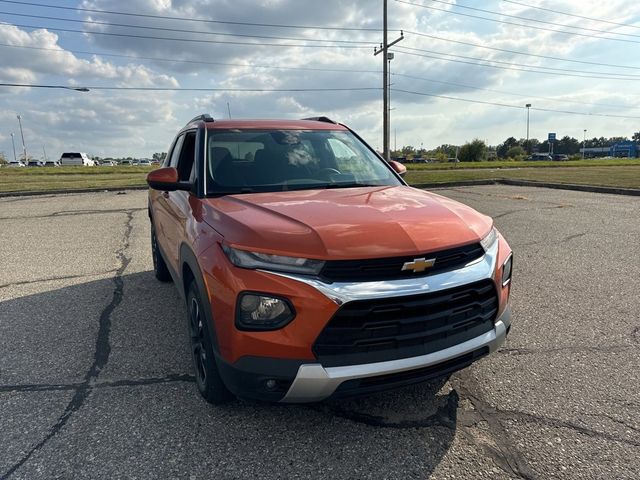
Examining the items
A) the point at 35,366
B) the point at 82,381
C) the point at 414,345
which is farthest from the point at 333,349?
the point at 35,366

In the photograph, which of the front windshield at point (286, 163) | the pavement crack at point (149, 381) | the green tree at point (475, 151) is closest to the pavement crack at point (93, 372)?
the pavement crack at point (149, 381)

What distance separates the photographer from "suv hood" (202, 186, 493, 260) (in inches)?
91.6

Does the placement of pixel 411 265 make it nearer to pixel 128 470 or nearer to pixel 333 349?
pixel 333 349

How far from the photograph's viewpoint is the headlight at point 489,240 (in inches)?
107

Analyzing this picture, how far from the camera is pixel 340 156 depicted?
4.05 m

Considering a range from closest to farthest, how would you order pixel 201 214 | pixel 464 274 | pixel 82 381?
pixel 464 274
pixel 201 214
pixel 82 381

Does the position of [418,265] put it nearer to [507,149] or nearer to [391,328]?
[391,328]

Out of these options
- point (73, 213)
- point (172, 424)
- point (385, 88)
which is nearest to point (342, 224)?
point (172, 424)

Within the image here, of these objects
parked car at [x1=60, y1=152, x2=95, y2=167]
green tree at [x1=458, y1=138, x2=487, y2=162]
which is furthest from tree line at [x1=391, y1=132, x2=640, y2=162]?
parked car at [x1=60, y1=152, x2=95, y2=167]

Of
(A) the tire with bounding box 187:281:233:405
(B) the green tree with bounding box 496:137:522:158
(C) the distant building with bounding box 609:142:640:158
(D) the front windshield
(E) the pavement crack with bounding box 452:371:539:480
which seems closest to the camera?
(E) the pavement crack with bounding box 452:371:539:480

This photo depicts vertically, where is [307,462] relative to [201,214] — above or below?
below

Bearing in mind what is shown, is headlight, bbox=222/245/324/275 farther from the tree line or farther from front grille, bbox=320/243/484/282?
the tree line

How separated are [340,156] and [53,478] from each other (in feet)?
9.90

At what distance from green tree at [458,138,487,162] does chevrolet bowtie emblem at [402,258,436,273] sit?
242ft
